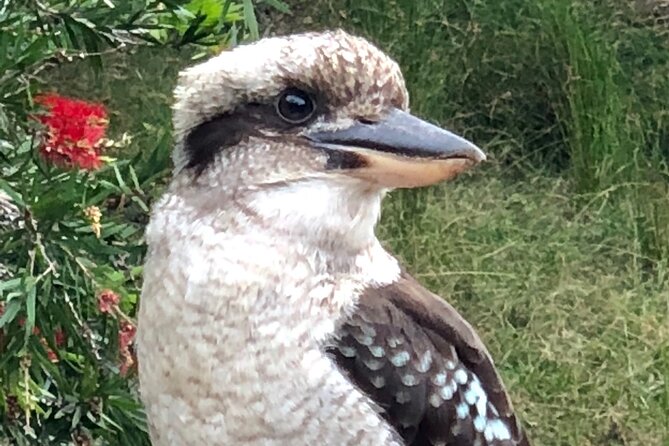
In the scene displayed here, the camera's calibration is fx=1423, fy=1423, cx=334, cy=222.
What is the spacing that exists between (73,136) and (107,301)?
147 millimetres

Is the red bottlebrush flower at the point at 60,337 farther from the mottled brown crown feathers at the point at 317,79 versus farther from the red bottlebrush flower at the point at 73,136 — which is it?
the mottled brown crown feathers at the point at 317,79

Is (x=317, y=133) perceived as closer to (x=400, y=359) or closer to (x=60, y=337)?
(x=400, y=359)

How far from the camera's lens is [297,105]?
1.05 m

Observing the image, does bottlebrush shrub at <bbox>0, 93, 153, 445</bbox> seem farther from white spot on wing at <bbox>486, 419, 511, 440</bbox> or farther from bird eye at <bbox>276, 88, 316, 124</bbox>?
white spot on wing at <bbox>486, 419, 511, 440</bbox>

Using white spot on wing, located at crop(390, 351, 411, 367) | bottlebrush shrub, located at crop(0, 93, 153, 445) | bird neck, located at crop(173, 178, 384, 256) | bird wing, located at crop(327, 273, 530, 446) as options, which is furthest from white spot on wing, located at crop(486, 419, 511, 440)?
bottlebrush shrub, located at crop(0, 93, 153, 445)

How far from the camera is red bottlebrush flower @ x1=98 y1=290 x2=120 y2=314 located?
48.5 inches

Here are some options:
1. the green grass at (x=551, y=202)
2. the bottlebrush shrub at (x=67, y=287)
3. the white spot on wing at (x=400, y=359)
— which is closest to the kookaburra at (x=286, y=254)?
the white spot on wing at (x=400, y=359)

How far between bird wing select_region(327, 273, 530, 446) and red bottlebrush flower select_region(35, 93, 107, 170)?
297 mm

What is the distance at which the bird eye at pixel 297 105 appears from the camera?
105 cm

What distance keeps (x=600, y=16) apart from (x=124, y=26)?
258 centimetres

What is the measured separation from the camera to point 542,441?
8.99ft

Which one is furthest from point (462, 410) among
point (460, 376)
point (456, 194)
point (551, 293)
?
point (456, 194)

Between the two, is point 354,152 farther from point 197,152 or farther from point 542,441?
point 542,441

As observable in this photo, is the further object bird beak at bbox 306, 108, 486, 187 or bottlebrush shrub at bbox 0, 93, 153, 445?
bottlebrush shrub at bbox 0, 93, 153, 445
